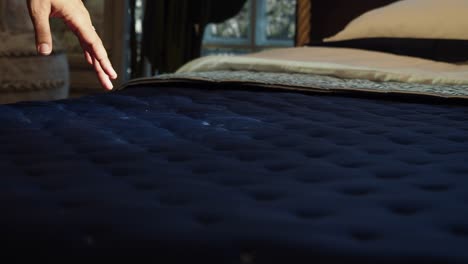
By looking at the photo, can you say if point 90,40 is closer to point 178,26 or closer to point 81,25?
point 81,25

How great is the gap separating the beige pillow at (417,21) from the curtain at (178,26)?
3.07 ft

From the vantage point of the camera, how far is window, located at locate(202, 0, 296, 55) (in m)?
4.02

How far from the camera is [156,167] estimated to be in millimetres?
1017

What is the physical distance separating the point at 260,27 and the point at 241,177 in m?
3.15

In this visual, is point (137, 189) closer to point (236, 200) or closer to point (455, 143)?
point (236, 200)

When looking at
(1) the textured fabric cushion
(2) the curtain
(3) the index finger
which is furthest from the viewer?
(2) the curtain

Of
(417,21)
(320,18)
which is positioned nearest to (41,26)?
(417,21)

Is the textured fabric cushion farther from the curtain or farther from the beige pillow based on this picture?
the curtain

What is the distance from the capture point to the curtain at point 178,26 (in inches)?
146

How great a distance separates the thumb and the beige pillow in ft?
5.25

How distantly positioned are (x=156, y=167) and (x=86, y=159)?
5.3 inches

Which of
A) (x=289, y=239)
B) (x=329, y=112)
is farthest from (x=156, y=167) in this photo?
(x=329, y=112)

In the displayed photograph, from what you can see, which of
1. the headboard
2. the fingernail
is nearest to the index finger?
the fingernail

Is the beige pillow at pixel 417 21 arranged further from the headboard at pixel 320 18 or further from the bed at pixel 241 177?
the bed at pixel 241 177
